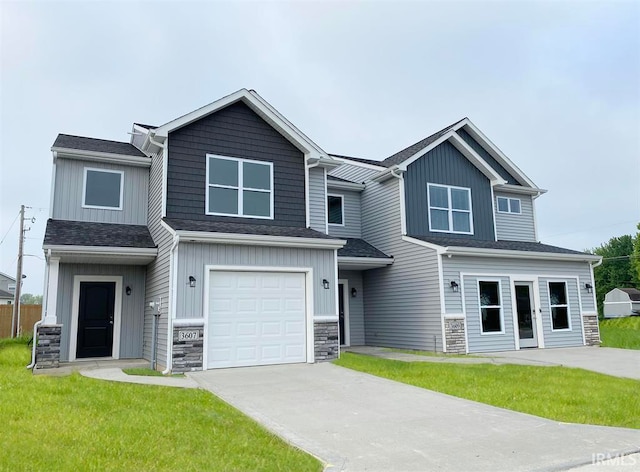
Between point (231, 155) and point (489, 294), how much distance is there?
27.8 feet

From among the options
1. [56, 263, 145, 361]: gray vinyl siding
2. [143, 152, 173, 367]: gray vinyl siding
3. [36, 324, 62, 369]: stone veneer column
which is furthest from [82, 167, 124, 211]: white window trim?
[36, 324, 62, 369]: stone veneer column

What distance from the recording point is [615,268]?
184 ft

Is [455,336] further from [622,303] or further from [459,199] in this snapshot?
[622,303]

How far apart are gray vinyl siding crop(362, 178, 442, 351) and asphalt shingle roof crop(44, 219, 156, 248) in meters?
7.39

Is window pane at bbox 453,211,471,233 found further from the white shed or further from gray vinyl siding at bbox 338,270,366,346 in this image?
the white shed

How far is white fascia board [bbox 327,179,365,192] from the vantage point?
16237 millimetres

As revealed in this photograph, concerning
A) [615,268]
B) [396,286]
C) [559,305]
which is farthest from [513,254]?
[615,268]

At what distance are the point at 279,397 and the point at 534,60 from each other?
15.8 metres

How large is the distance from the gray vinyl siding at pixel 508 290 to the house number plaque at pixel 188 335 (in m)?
6.89

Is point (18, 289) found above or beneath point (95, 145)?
beneath

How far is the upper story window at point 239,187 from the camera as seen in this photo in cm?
1195

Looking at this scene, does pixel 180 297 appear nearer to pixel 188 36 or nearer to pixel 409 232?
pixel 409 232

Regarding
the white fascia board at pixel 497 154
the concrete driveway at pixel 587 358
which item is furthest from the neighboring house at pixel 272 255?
the white fascia board at pixel 497 154

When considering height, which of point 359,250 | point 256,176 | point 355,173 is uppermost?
point 355,173
